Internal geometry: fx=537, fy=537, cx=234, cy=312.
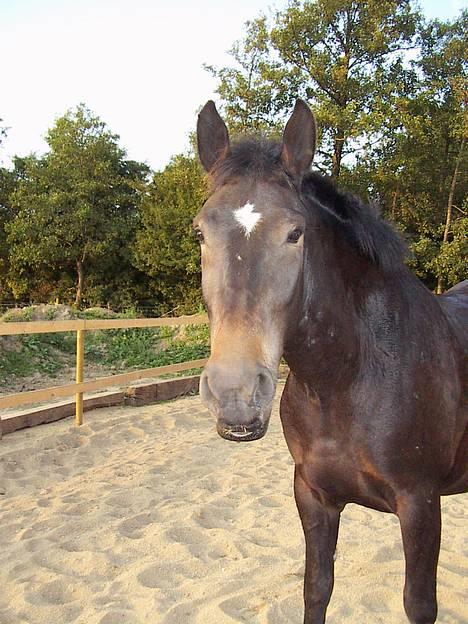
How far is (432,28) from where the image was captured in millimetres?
17891

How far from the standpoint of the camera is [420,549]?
1.95 meters

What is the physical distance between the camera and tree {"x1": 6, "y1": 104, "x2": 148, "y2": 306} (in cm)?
2420

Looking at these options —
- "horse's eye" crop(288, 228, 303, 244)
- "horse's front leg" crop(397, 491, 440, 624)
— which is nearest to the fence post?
"horse's front leg" crop(397, 491, 440, 624)

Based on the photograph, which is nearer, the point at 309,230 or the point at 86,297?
the point at 309,230

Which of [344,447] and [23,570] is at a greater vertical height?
[344,447]

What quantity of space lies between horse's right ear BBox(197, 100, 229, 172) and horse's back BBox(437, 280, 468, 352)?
1299mm

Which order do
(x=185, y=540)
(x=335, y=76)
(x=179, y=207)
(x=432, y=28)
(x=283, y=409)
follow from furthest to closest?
1. (x=179, y=207)
2. (x=432, y=28)
3. (x=335, y=76)
4. (x=185, y=540)
5. (x=283, y=409)

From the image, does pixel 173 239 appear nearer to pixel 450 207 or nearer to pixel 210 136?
pixel 450 207

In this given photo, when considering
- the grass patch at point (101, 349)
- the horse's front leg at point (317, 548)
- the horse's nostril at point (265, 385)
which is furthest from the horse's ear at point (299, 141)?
the grass patch at point (101, 349)

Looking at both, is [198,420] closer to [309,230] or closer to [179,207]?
[309,230]

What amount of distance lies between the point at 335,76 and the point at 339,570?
1591 centimetres

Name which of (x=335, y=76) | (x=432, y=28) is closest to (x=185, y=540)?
(x=335, y=76)

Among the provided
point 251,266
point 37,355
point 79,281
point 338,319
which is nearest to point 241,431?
point 251,266

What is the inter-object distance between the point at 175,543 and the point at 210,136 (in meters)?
2.47
